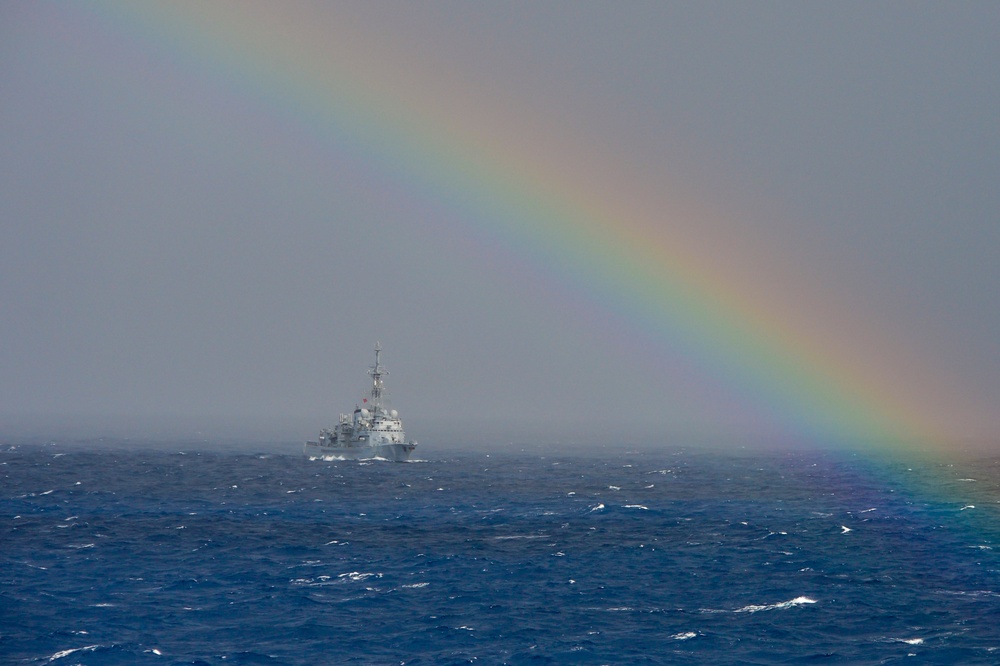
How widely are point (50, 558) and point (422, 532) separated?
85.6 feet

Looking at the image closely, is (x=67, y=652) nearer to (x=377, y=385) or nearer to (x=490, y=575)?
(x=490, y=575)

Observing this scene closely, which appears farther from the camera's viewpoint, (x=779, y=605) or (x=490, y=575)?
(x=490, y=575)

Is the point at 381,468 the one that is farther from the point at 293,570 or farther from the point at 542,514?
the point at 293,570

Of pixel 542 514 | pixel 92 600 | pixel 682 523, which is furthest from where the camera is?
pixel 542 514

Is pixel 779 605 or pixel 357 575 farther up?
pixel 357 575

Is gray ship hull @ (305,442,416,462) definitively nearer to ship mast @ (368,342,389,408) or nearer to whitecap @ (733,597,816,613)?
ship mast @ (368,342,389,408)

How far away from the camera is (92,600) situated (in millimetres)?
52375

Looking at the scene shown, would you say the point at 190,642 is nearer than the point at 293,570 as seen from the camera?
Yes

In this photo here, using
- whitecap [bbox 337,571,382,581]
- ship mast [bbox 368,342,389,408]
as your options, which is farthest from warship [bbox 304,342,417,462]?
whitecap [bbox 337,571,382,581]

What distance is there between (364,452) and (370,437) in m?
2.52

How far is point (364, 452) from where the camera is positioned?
161 meters

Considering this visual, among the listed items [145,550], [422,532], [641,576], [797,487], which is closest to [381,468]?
[797,487]

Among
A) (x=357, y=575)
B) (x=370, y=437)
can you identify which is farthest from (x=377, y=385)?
(x=357, y=575)

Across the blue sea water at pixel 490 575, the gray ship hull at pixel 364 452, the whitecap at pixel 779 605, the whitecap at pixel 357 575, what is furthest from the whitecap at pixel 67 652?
the gray ship hull at pixel 364 452
